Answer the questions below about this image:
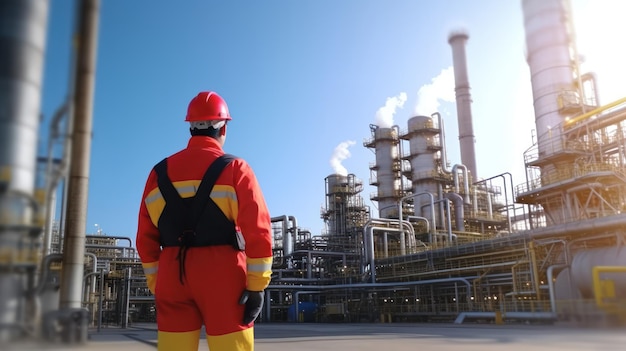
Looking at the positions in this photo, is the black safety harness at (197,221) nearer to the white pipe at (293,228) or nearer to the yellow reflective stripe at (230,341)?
the yellow reflective stripe at (230,341)

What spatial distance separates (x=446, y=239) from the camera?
33.5m

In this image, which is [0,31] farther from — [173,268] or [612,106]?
[612,106]

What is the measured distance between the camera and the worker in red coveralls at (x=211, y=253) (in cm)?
221

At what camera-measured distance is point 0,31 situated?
0.84m

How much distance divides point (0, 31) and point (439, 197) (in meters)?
37.8

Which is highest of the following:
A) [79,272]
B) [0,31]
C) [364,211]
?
[364,211]

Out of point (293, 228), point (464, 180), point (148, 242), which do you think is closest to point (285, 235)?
point (293, 228)

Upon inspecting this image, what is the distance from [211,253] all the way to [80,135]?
1.26 m

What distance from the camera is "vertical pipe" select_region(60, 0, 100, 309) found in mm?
1044

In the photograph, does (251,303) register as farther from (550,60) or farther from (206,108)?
(550,60)

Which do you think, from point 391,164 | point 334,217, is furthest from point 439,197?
point 334,217

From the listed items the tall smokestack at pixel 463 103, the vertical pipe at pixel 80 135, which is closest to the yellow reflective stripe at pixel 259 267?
the vertical pipe at pixel 80 135

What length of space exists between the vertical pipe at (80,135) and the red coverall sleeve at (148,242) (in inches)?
52.4

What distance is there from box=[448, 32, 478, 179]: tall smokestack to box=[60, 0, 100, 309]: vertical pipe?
39347 mm
